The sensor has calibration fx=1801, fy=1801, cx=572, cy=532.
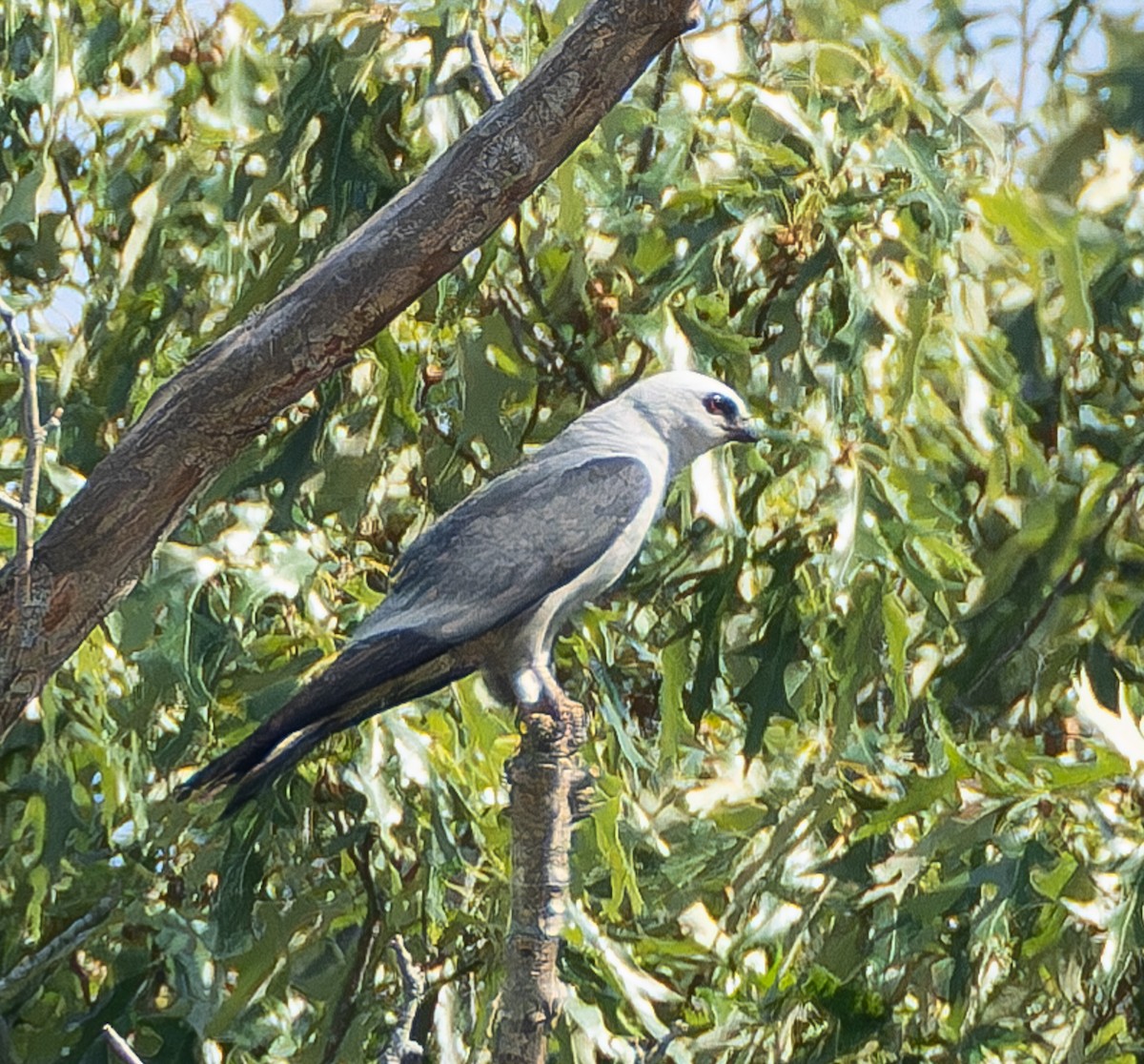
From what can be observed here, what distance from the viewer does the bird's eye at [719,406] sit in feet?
5.80

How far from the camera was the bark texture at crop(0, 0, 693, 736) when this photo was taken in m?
1.34

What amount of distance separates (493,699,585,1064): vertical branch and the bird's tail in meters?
0.16

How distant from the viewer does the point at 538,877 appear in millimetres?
1358

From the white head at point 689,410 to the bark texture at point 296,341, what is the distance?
1.42 ft

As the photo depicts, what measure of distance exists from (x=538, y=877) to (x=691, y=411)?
58 cm

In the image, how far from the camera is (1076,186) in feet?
5.61

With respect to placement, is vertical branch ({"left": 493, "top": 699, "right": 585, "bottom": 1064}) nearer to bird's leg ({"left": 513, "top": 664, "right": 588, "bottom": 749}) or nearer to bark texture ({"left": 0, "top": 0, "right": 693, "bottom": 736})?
bird's leg ({"left": 513, "top": 664, "right": 588, "bottom": 749})

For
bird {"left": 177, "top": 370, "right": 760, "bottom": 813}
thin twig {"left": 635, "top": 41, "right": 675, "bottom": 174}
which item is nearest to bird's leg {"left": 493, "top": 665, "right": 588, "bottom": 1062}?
bird {"left": 177, "top": 370, "right": 760, "bottom": 813}

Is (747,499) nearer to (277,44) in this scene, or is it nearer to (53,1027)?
(277,44)

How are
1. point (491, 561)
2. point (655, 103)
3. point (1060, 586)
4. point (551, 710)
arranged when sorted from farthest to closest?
1. point (655, 103)
2. point (1060, 586)
3. point (491, 561)
4. point (551, 710)

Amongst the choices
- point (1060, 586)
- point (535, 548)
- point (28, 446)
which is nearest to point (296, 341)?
point (28, 446)

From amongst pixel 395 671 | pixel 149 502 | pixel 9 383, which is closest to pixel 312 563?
pixel 395 671

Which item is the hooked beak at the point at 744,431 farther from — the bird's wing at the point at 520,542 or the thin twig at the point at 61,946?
the thin twig at the point at 61,946

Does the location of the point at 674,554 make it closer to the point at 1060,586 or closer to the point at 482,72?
the point at 1060,586
